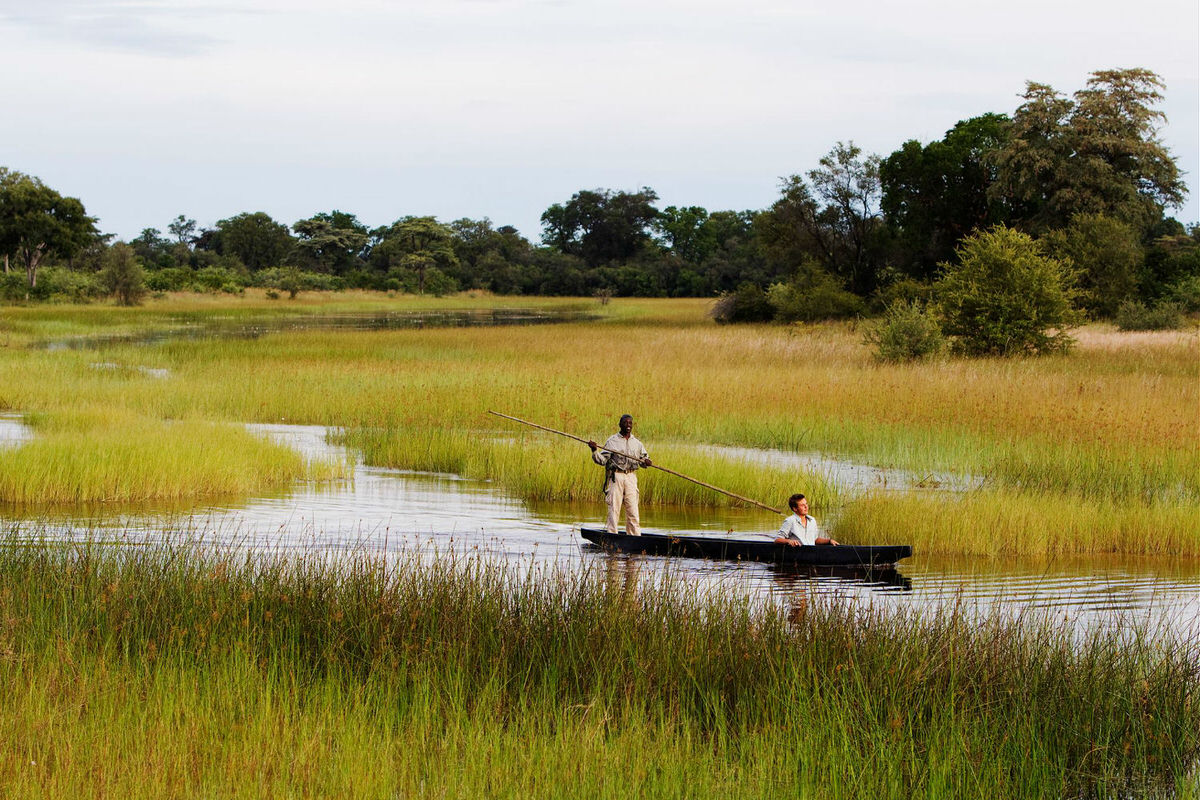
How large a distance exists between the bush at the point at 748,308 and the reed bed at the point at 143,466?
171ft

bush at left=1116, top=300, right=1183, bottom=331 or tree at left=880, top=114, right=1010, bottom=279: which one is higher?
tree at left=880, top=114, right=1010, bottom=279

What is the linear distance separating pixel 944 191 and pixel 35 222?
186 ft

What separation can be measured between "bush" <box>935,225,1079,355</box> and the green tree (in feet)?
49.9

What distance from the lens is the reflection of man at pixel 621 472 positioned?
13039mm

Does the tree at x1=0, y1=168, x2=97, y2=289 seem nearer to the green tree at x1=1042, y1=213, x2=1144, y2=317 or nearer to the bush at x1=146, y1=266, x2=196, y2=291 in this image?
the bush at x1=146, y1=266, x2=196, y2=291

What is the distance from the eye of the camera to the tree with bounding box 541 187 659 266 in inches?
5492

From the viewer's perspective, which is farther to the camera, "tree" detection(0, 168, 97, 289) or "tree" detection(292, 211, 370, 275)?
"tree" detection(292, 211, 370, 275)

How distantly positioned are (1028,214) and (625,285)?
215 ft

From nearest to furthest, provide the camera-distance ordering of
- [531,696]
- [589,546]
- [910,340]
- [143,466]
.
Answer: [531,696], [589,546], [143,466], [910,340]

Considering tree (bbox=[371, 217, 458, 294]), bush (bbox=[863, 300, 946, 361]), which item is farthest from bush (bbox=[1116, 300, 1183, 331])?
tree (bbox=[371, 217, 458, 294])

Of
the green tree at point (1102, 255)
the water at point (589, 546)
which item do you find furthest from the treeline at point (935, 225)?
the water at point (589, 546)

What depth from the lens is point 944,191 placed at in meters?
60.7

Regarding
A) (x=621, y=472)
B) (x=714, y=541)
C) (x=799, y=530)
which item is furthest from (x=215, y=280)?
(x=799, y=530)

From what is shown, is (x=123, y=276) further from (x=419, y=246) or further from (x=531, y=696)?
(x=531, y=696)
